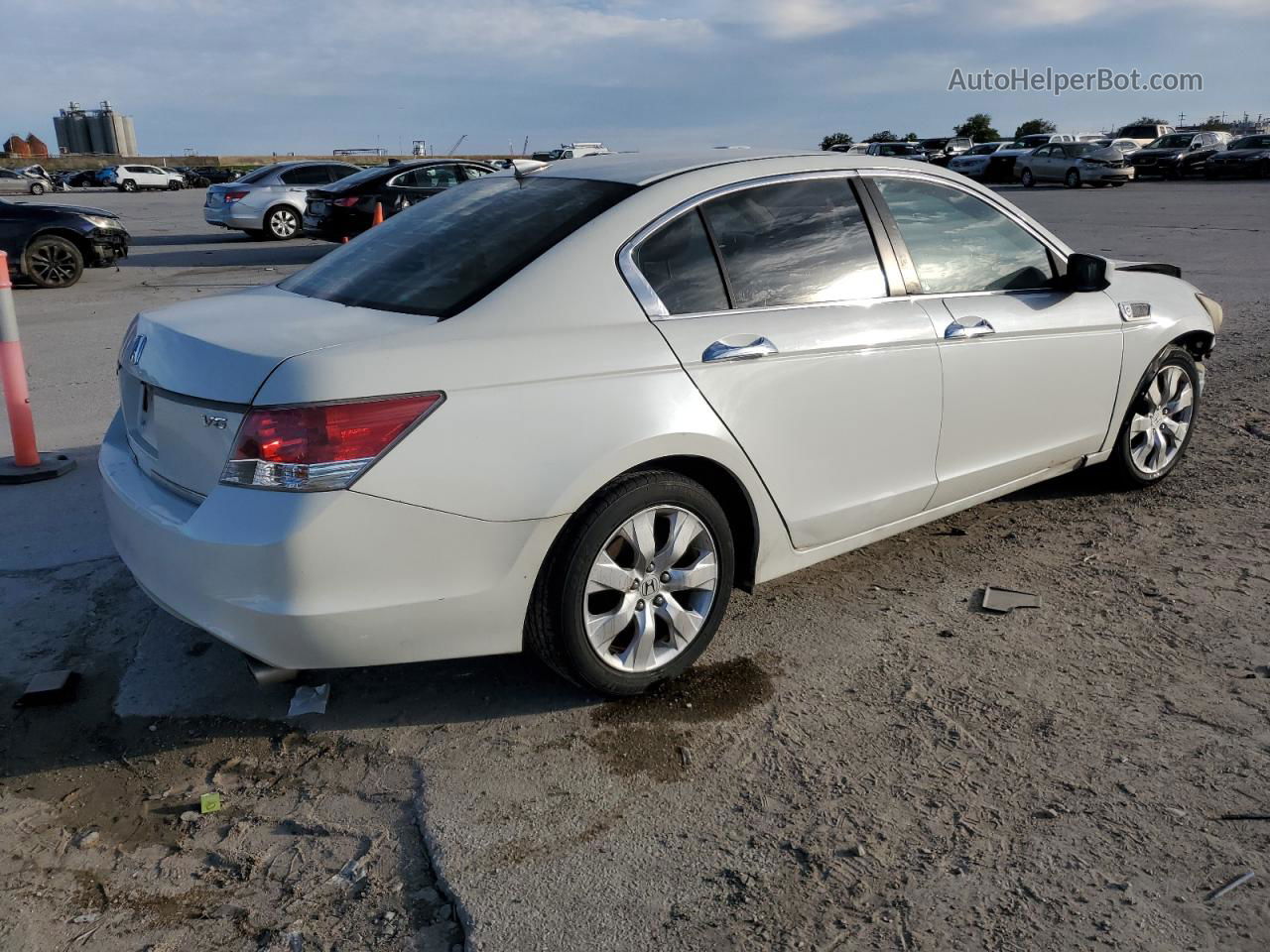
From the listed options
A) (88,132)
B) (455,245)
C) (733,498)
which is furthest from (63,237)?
(88,132)

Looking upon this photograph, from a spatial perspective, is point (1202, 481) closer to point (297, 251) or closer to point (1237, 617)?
point (1237, 617)

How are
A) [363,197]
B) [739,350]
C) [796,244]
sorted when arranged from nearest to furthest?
[739,350], [796,244], [363,197]

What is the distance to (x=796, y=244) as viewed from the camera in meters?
3.92

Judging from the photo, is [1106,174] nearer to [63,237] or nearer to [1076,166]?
[1076,166]

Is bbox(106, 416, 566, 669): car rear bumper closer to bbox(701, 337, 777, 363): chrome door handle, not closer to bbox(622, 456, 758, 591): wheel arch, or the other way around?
bbox(622, 456, 758, 591): wheel arch

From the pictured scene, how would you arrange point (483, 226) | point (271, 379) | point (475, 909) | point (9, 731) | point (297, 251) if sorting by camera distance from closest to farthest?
point (475, 909)
point (271, 379)
point (9, 731)
point (483, 226)
point (297, 251)

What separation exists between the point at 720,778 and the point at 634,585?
25.3 inches

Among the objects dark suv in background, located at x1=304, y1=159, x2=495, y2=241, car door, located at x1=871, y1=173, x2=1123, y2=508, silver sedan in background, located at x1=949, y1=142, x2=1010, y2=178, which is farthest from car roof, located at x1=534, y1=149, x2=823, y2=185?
silver sedan in background, located at x1=949, y1=142, x2=1010, y2=178

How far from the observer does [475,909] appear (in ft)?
8.61

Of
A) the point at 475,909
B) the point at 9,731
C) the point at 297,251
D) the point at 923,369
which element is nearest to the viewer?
the point at 475,909

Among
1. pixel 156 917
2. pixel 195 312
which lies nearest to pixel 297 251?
pixel 195 312

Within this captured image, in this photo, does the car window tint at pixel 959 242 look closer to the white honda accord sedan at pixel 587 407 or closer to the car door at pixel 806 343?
the white honda accord sedan at pixel 587 407

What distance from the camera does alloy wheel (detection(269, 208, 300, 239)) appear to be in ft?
68.3

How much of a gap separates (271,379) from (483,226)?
1.15 m
